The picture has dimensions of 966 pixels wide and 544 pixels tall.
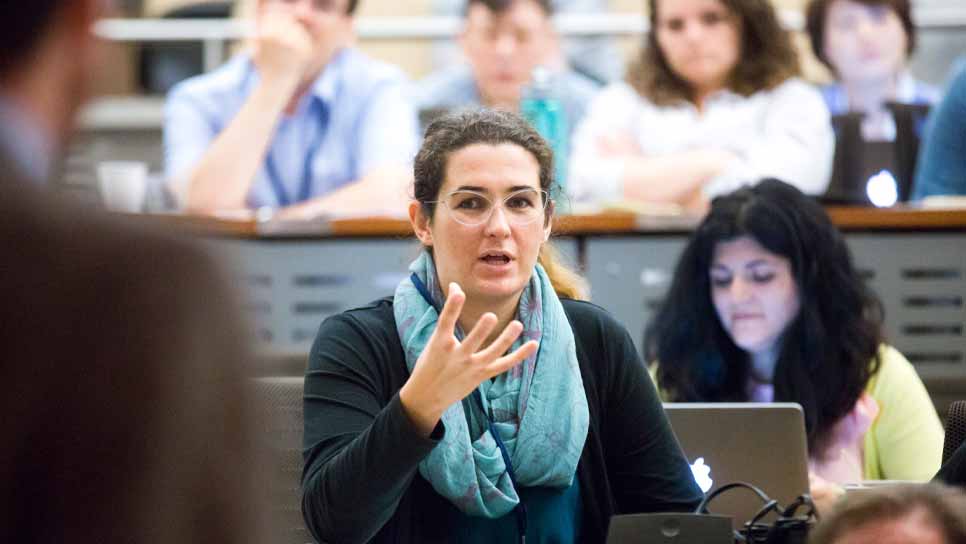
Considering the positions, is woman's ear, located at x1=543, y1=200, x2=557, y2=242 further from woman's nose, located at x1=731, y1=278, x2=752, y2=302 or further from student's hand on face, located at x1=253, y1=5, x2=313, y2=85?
student's hand on face, located at x1=253, y1=5, x2=313, y2=85

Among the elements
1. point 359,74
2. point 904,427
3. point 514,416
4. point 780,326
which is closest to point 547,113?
point 359,74

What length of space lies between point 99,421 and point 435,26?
5.75m

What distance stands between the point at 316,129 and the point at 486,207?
2633 mm

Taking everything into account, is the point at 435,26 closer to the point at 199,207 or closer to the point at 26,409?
the point at 199,207

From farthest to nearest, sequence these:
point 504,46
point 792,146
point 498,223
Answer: point 504,46 → point 792,146 → point 498,223

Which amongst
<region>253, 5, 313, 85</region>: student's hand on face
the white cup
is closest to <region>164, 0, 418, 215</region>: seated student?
<region>253, 5, 313, 85</region>: student's hand on face

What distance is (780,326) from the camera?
320 cm

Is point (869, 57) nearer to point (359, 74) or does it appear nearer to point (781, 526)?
point (359, 74)

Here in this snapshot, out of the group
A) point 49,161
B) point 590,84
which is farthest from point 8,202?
point 590,84

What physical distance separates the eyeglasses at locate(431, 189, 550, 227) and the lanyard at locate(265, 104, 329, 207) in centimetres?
257

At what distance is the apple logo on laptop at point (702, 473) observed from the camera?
94.4 inches

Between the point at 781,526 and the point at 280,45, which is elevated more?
the point at 280,45

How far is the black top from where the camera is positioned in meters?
2.04

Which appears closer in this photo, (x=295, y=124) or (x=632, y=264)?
(x=632, y=264)
